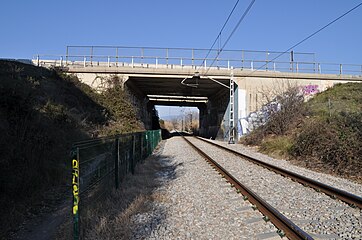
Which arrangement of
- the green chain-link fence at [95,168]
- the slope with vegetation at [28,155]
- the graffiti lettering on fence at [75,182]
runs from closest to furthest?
the graffiti lettering on fence at [75,182], the green chain-link fence at [95,168], the slope with vegetation at [28,155]

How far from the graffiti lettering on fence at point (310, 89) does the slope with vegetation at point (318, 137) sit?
671cm

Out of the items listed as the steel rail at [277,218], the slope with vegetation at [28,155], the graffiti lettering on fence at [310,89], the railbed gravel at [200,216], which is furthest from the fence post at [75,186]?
the graffiti lettering on fence at [310,89]

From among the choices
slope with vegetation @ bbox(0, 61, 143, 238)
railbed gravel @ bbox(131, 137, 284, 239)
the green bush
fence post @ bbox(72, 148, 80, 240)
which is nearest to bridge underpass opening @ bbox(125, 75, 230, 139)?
slope with vegetation @ bbox(0, 61, 143, 238)

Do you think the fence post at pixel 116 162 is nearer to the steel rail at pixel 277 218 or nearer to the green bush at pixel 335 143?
the steel rail at pixel 277 218

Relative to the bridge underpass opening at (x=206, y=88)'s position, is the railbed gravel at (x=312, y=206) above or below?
below

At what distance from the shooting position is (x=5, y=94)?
425 inches

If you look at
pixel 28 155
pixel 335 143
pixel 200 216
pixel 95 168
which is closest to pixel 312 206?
pixel 200 216

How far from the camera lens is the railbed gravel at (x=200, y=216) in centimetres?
463

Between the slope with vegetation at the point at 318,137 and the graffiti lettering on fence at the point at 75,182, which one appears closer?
the graffiti lettering on fence at the point at 75,182

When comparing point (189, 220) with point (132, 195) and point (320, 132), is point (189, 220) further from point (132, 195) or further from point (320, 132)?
point (320, 132)

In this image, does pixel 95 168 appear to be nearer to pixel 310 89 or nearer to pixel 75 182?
pixel 75 182

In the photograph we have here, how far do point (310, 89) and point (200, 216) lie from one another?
28534 millimetres

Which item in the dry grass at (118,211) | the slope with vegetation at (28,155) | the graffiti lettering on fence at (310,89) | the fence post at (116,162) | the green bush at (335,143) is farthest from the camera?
the graffiti lettering on fence at (310,89)

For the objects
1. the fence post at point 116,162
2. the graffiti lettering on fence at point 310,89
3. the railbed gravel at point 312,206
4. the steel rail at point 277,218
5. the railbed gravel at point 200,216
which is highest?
the graffiti lettering on fence at point 310,89
